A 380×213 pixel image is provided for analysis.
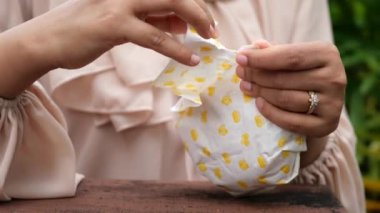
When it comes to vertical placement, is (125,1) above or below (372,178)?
above

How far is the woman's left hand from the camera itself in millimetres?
937

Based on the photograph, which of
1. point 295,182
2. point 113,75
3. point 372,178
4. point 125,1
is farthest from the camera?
point 372,178

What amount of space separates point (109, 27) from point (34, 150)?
0.19 meters

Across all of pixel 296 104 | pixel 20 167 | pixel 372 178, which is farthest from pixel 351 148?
pixel 372 178

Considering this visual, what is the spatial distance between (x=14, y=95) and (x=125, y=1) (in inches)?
6.4

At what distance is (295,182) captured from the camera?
3.65 feet

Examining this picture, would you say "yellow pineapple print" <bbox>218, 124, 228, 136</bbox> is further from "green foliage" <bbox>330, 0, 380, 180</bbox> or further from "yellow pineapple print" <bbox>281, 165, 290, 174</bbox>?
"green foliage" <bbox>330, 0, 380, 180</bbox>

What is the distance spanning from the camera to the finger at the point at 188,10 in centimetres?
89

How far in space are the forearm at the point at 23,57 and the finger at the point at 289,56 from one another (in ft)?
0.65

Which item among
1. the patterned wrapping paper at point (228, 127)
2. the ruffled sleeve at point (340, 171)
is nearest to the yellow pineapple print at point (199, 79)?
the patterned wrapping paper at point (228, 127)

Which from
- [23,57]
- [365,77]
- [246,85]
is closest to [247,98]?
[246,85]

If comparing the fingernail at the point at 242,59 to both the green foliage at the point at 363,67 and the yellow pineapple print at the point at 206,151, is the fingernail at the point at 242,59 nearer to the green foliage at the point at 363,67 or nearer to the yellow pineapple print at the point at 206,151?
the yellow pineapple print at the point at 206,151

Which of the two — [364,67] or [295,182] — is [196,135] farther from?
[364,67]

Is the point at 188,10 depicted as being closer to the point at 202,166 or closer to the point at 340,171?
the point at 202,166
